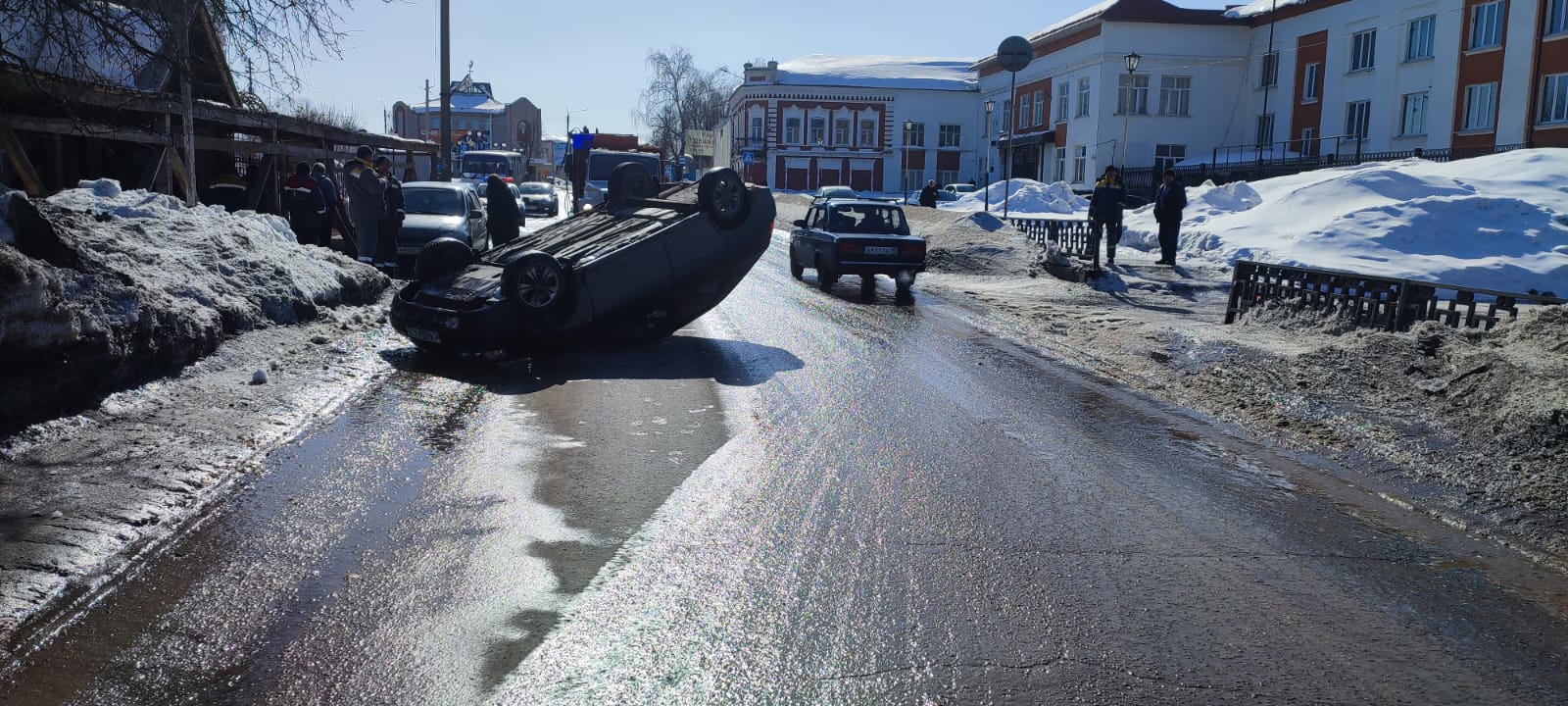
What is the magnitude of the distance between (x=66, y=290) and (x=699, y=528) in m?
4.72

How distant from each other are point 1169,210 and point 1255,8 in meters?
38.8

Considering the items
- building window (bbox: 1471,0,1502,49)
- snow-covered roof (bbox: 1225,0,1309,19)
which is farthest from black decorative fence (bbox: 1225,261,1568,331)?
snow-covered roof (bbox: 1225,0,1309,19)

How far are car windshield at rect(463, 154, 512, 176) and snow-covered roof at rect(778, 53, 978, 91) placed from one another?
121 ft

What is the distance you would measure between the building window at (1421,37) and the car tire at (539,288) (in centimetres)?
4204

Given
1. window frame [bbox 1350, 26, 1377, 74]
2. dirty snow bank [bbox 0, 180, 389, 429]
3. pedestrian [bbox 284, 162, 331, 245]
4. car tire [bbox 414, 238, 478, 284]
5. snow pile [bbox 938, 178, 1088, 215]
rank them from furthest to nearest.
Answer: window frame [bbox 1350, 26, 1377, 74], snow pile [bbox 938, 178, 1088, 215], pedestrian [bbox 284, 162, 331, 245], car tire [bbox 414, 238, 478, 284], dirty snow bank [bbox 0, 180, 389, 429]

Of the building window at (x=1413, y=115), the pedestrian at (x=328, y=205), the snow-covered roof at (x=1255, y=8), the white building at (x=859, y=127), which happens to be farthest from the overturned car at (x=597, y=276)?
the white building at (x=859, y=127)

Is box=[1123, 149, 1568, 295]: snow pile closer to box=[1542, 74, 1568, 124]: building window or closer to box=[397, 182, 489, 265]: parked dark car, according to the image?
box=[1542, 74, 1568, 124]: building window

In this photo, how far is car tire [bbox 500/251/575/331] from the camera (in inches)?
401

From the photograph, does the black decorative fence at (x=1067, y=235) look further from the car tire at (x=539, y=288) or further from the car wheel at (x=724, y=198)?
the car tire at (x=539, y=288)

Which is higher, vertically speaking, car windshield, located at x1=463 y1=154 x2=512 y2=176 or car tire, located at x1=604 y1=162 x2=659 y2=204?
car windshield, located at x1=463 y1=154 x2=512 y2=176

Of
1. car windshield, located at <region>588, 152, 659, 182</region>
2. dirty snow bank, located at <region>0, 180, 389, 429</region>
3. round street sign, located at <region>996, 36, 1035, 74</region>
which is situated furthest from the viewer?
car windshield, located at <region>588, 152, 659, 182</region>

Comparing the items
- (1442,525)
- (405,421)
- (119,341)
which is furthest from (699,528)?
(119,341)

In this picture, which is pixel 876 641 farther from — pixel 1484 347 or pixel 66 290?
pixel 1484 347

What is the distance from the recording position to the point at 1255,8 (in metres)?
54.0
